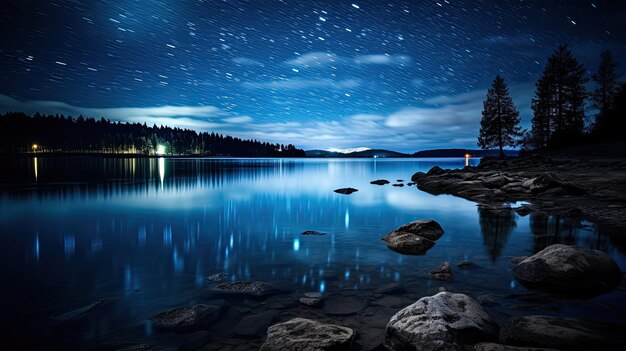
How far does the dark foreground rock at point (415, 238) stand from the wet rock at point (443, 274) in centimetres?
182

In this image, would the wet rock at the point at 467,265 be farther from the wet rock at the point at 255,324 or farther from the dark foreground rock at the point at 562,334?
the wet rock at the point at 255,324

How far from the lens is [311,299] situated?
6598 mm

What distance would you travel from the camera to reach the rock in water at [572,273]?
6.64 metres

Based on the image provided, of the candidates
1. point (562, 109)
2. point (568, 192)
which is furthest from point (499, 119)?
point (568, 192)

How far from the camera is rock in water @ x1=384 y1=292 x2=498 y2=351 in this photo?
4.30 metres

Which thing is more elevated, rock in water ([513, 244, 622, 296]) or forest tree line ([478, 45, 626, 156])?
forest tree line ([478, 45, 626, 156])

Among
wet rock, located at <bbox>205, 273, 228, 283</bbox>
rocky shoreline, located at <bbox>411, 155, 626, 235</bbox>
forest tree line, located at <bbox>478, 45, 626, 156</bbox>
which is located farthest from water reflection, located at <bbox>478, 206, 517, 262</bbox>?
forest tree line, located at <bbox>478, 45, 626, 156</bbox>

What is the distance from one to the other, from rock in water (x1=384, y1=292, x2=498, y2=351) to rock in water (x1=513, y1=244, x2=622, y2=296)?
122 inches

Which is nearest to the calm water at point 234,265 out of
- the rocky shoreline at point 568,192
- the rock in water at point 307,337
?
the rock in water at point 307,337

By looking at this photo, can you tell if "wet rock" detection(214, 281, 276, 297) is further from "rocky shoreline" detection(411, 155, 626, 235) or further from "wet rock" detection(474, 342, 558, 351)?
"rocky shoreline" detection(411, 155, 626, 235)

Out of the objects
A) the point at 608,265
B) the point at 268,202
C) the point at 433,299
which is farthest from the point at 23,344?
the point at 268,202

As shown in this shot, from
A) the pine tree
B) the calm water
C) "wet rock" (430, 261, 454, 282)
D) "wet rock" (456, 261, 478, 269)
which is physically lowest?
the calm water

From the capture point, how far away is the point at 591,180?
20.5 m

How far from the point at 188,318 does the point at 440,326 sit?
4281 mm
